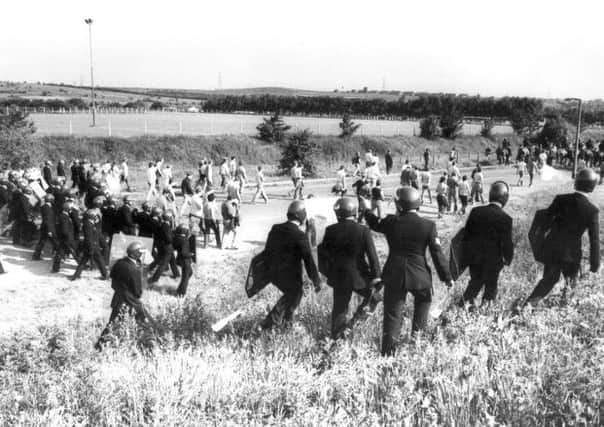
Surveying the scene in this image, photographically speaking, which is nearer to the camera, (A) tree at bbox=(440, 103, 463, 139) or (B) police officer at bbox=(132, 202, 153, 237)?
(B) police officer at bbox=(132, 202, 153, 237)

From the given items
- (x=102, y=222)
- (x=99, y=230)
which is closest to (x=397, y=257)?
(x=99, y=230)

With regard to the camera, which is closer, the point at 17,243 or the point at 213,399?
the point at 213,399

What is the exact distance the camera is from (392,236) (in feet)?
20.3

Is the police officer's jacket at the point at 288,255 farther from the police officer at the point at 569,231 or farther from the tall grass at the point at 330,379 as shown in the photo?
the police officer at the point at 569,231

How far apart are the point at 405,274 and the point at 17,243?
38.3ft

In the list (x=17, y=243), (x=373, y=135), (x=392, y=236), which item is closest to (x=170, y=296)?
(x=17, y=243)

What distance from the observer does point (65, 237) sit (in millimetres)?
12969

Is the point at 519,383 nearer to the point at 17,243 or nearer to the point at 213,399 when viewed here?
the point at 213,399

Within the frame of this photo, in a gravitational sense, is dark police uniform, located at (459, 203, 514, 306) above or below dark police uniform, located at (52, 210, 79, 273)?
above

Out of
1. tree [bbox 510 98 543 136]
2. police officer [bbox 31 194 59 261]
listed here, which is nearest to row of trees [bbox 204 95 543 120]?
tree [bbox 510 98 543 136]

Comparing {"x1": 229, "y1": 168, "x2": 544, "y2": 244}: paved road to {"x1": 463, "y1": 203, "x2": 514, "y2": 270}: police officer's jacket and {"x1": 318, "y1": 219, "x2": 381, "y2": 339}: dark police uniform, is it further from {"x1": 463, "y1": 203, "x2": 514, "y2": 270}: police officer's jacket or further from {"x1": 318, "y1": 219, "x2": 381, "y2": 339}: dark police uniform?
{"x1": 318, "y1": 219, "x2": 381, "y2": 339}: dark police uniform

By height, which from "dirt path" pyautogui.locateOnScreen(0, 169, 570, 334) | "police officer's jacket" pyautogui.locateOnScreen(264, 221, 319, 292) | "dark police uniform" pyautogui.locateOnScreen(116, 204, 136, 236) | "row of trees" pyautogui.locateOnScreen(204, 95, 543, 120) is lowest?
"dirt path" pyautogui.locateOnScreen(0, 169, 570, 334)

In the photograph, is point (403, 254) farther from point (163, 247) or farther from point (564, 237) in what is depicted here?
point (163, 247)

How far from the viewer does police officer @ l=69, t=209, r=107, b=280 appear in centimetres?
1238
